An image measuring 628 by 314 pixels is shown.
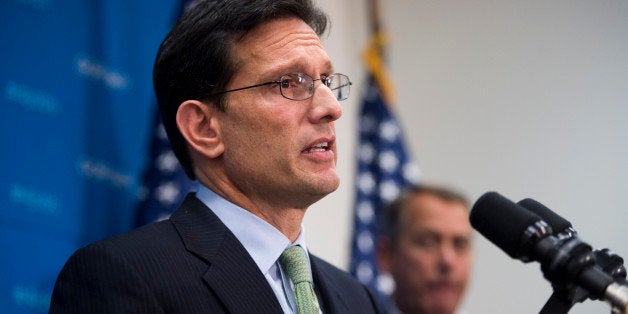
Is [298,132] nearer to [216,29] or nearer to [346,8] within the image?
[216,29]

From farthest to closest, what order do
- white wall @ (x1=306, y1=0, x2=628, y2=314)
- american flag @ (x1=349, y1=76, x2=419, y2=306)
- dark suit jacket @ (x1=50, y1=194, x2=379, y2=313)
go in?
white wall @ (x1=306, y1=0, x2=628, y2=314) < american flag @ (x1=349, y1=76, x2=419, y2=306) < dark suit jacket @ (x1=50, y1=194, x2=379, y2=313)

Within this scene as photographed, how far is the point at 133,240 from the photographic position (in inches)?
71.2

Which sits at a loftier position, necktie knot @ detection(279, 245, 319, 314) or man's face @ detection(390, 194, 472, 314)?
necktie knot @ detection(279, 245, 319, 314)

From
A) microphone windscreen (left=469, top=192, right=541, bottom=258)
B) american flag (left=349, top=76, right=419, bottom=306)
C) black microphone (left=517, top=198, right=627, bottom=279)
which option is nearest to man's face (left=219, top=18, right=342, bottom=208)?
microphone windscreen (left=469, top=192, right=541, bottom=258)

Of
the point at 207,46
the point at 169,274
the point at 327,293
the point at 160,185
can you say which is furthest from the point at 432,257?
the point at 169,274

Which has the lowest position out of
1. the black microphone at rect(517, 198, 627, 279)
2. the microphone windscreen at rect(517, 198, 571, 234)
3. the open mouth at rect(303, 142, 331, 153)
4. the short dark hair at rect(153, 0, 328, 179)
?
the black microphone at rect(517, 198, 627, 279)

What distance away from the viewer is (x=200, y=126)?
2.12m

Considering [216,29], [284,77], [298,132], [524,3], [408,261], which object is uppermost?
[524,3]

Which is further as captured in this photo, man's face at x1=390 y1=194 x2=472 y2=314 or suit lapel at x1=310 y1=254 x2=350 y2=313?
man's face at x1=390 y1=194 x2=472 y2=314

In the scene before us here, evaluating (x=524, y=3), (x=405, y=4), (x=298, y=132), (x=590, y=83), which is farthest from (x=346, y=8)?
(x=298, y=132)

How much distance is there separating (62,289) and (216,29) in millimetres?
784

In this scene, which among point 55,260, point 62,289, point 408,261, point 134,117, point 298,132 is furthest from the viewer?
point 408,261

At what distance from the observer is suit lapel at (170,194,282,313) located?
1778mm

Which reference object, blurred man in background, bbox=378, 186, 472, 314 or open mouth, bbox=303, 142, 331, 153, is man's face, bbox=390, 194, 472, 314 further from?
open mouth, bbox=303, 142, 331, 153
